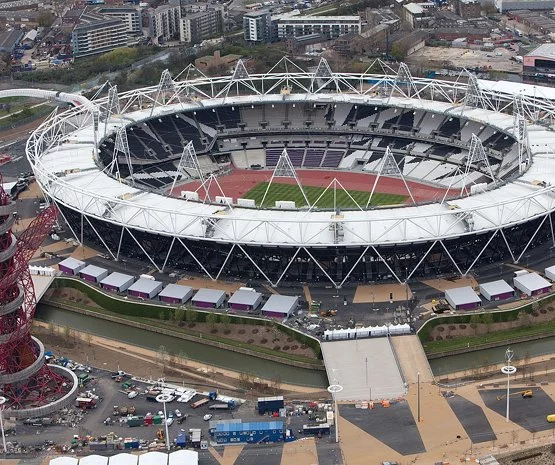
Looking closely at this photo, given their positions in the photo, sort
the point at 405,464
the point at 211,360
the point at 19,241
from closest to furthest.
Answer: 1. the point at 405,464
2. the point at 19,241
3. the point at 211,360

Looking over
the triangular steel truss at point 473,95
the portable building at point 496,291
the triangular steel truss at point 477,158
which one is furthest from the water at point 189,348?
the triangular steel truss at point 473,95

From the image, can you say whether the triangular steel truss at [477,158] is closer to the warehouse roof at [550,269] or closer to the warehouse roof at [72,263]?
the warehouse roof at [550,269]

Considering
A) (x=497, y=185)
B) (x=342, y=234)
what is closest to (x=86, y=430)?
(x=342, y=234)

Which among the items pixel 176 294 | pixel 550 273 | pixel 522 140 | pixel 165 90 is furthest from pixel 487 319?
pixel 165 90

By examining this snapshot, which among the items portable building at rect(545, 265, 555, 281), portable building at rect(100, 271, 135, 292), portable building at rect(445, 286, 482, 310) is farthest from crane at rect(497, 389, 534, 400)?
portable building at rect(100, 271, 135, 292)

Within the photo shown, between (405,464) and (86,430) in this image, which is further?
(86,430)

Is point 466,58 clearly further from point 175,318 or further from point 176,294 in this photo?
point 175,318

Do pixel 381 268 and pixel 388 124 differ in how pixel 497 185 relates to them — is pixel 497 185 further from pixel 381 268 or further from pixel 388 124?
pixel 388 124
